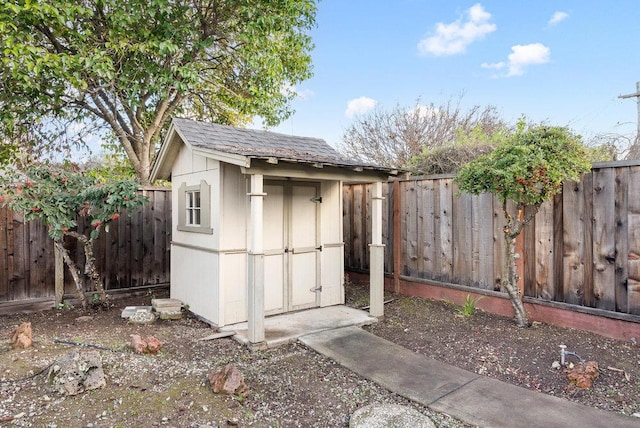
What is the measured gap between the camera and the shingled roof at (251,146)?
4.22 m

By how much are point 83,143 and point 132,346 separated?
731cm

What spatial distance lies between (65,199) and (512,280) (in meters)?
5.95

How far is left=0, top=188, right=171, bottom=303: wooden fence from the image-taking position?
5.27 m

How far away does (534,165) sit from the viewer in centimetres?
388

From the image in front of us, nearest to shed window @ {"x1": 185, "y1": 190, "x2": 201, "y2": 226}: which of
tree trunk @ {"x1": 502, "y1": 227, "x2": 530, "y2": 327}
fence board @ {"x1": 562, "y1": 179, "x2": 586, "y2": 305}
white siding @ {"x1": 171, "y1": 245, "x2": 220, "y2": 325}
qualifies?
white siding @ {"x1": 171, "y1": 245, "x2": 220, "y2": 325}

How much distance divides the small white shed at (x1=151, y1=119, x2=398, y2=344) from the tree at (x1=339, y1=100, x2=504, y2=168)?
534 centimetres

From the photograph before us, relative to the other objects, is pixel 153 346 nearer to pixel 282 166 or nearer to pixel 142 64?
pixel 282 166

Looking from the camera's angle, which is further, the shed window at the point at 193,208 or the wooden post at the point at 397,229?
the wooden post at the point at 397,229

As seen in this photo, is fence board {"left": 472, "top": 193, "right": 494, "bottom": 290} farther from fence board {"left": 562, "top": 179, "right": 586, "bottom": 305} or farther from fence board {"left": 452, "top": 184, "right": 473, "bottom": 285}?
fence board {"left": 562, "top": 179, "right": 586, "bottom": 305}

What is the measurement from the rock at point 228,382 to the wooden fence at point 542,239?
3736mm

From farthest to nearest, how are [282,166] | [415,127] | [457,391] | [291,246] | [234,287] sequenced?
[415,127], [291,246], [234,287], [282,166], [457,391]

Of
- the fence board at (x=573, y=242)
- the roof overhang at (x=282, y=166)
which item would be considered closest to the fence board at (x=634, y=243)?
the fence board at (x=573, y=242)

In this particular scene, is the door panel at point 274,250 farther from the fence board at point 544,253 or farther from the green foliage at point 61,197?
the fence board at point 544,253

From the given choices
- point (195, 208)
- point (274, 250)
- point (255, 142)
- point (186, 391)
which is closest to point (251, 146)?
point (255, 142)
